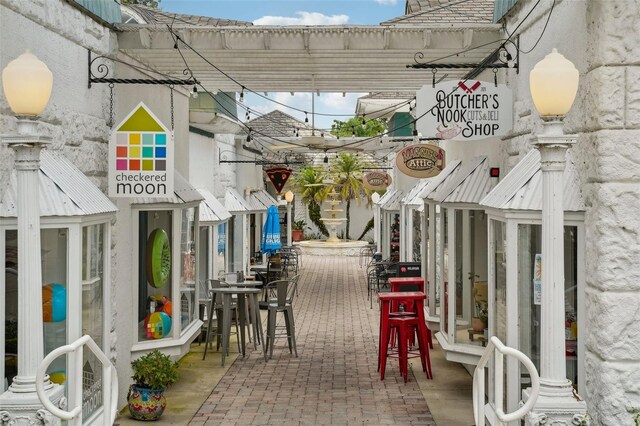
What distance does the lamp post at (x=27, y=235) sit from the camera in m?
4.69

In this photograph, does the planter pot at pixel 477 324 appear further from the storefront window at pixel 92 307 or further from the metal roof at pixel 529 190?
the storefront window at pixel 92 307

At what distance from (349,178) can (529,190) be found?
31988 millimetres

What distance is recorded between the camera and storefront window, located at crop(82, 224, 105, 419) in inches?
268

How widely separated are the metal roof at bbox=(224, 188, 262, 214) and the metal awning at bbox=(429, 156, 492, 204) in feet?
31.3

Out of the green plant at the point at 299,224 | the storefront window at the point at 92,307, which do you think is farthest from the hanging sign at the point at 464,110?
the green plant at the point at 299,224

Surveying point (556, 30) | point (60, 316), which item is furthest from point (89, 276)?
point (556, 30)

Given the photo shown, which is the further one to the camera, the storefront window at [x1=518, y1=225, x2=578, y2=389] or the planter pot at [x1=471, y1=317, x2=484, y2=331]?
the planter pot at [x1=471, y1=317, x2=484, y2=331]

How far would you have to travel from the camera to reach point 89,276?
276 inches

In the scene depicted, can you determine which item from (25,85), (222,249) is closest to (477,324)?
(25,85)

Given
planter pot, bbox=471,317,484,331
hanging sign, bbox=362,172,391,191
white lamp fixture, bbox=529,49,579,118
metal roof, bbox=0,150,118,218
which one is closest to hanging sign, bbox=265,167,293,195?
hanging sign, bbox=362,172,391,191

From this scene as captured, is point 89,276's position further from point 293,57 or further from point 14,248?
point 293,57

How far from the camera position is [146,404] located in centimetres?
834

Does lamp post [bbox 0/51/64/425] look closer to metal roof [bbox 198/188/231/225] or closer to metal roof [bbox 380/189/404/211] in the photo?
metal roof [bbox 198/188/231/225]

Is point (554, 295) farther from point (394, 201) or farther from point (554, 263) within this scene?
point (394, 201)
